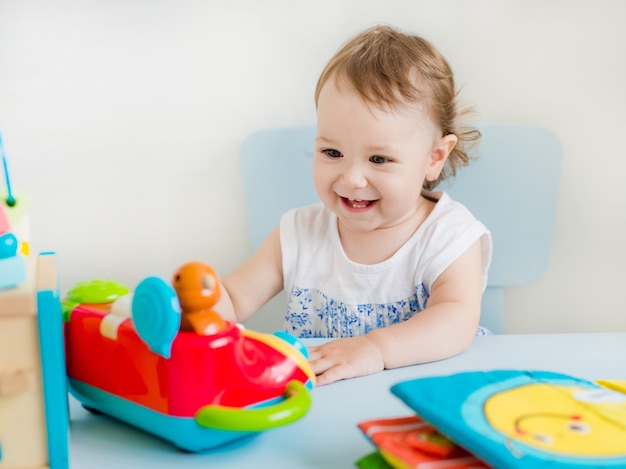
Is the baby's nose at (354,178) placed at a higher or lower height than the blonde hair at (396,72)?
lower

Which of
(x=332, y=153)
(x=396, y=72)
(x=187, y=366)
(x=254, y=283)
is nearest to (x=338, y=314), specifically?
(x=254, y=283)

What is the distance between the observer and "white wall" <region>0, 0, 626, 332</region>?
117 centimetres

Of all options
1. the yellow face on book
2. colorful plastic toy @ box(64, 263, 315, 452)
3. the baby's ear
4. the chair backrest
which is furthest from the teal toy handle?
the chair backrest

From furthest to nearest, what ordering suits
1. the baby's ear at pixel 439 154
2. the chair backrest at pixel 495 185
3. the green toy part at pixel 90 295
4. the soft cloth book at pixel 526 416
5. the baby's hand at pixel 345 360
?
the chair backrest at pixel 495 185 → the baby's ear at pixel 439 154 → the baby's hand at pixel 345 360 → the green toy part at pixel 90 295 → the soft cloth book at pixel 526 416

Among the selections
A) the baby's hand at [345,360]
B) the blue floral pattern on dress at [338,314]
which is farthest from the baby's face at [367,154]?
the baby's hand at [345,360]

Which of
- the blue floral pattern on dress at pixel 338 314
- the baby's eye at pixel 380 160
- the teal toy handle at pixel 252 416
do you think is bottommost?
the blue floral pattern on dress at pixel 338 314

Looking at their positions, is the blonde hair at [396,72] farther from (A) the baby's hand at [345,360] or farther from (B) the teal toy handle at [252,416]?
(B) the teal toy handle at [252,416]

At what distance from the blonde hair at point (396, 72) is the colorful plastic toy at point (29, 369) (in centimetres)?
52

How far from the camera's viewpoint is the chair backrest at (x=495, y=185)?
3.75 feet

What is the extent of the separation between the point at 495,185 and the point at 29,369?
0.83 metres

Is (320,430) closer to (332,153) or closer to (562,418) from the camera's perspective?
(562,418)

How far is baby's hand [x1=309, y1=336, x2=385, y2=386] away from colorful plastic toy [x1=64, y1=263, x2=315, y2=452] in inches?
5.5

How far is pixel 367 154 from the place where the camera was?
3.00 feet

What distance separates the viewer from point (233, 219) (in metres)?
1.24
